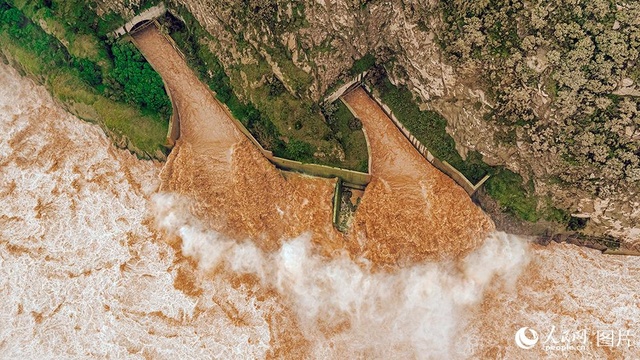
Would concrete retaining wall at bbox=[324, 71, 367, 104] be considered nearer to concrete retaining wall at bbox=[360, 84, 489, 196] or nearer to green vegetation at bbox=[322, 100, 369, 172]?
green vegetation at bbox=[322, 100, 369, 172]

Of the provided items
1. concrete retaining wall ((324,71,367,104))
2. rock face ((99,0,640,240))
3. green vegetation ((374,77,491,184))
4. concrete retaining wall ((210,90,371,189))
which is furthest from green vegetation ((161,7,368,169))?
green vegetation ((374,77,491,184))

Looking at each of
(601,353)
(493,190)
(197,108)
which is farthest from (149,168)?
(601,353)

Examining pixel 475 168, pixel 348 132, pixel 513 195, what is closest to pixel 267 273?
pixel 348 132

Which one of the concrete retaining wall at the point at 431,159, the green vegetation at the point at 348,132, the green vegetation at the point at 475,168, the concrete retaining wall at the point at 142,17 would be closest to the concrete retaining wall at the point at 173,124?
the concrete retaining wall at the point at 142,17

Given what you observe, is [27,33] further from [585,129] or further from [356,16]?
[585,129]

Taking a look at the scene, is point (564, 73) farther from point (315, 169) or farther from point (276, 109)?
point (276, 109)

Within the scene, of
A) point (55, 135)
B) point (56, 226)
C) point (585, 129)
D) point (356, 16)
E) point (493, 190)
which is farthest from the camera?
point (55, 135)
